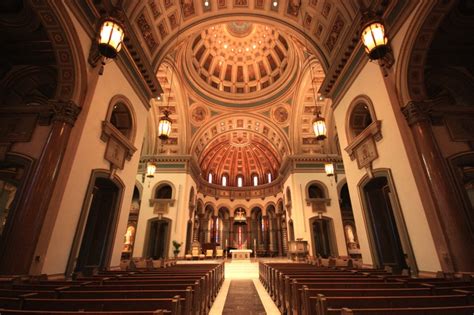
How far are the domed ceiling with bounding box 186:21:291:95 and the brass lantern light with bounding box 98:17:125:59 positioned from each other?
13.9 meters

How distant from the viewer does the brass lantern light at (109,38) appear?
4.35 meters

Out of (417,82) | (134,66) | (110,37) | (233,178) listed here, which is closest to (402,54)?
(417,82)

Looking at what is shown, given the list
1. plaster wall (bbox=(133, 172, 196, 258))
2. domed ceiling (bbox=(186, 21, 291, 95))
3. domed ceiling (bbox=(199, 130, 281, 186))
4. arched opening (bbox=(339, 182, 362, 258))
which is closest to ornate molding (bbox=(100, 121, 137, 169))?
plaster wall (bbox=(133, 172, 196, 258))

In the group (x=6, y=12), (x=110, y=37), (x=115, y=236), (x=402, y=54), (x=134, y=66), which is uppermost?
(x=134, y=66)

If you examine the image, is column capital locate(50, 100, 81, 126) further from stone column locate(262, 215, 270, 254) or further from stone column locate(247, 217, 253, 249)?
stone column locate(247, 217, 253, 249)

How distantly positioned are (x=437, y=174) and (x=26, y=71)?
40.0 ft

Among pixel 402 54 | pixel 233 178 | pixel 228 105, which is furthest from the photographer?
pixel 233 178

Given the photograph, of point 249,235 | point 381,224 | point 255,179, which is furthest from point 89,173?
point 249,235

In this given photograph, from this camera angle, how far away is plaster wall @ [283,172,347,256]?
16000 mm

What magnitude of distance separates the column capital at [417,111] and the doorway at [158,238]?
1585 centimetres

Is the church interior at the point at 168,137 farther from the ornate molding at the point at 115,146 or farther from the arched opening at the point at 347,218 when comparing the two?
the arched opening at the point at 347,218

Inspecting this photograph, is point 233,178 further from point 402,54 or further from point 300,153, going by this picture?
point 402,54

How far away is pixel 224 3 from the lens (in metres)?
10.3

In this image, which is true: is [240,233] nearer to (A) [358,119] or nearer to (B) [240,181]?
(B) [240,181]
